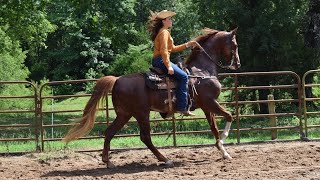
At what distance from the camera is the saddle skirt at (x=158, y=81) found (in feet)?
27.5

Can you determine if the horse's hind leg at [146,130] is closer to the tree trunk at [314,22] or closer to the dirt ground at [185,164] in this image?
the dirt ground at [185,164]

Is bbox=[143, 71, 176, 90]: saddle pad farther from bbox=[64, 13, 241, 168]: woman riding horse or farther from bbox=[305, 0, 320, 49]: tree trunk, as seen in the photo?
bbox=[305, 0, 320, 49]: tree trunk

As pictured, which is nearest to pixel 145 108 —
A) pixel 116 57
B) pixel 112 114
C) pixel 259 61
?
pixel 259 61

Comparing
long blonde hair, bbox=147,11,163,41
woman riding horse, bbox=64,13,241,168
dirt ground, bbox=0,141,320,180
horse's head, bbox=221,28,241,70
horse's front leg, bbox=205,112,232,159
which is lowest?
dirt ground, bbox=0,141,320,180

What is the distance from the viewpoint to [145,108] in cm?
838

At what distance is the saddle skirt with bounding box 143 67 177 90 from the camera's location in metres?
8.38

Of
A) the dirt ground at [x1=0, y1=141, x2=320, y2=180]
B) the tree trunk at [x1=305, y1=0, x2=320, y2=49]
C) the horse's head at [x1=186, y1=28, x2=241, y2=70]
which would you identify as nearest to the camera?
the dirt ground at [x1=0, y1=141, x2=320, y2=180]

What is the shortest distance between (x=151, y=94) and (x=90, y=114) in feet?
3.57

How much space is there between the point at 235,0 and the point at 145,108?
1102 cm

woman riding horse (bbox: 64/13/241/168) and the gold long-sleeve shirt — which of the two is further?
woman riding horse (bbox: 64/13/241/168)

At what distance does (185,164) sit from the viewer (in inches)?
335

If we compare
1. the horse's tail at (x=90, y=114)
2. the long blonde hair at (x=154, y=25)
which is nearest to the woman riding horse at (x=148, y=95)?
the horse's tail at (x=90, y=114)

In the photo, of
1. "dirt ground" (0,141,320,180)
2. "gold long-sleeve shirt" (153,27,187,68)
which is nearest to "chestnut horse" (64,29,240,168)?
"dirt ground" (0,141,320,180)

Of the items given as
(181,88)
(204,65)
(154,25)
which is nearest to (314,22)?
(204,65)
